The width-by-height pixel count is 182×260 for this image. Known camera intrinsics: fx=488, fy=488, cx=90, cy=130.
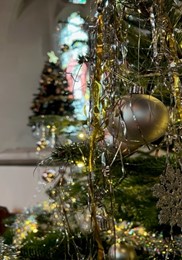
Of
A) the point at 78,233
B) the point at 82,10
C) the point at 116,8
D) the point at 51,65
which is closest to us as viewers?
the point at 116,8

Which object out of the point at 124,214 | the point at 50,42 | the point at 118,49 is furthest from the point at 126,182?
the point at 50,42

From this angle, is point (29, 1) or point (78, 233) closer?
point (78, 233)

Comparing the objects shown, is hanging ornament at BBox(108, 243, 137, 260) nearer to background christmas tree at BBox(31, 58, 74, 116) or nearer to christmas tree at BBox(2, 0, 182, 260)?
christmas tree at BBox(2, 0, 182, 260)

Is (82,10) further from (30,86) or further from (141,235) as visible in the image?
(141,235)

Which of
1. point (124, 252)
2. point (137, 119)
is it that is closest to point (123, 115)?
point (137, 119)

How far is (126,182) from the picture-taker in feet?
2.40

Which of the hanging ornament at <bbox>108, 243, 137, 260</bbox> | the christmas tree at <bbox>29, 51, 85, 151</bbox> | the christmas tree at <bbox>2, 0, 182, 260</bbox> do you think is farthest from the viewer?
the christmas tree at <bbox>29, 51, 85, 151</bbox>

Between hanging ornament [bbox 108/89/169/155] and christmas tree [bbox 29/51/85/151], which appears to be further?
christmas tree [bbox 29/51/85/151]

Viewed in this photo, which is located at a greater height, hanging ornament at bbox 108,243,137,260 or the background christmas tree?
the background christmas tree

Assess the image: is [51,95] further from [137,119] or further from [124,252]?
[137,119]

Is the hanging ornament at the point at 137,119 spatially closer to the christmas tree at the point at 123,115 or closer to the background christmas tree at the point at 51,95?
the christmas tree at the point at 123,115

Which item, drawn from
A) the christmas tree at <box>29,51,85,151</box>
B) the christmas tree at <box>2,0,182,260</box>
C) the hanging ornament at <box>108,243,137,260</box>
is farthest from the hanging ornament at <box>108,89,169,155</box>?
the christmas tree at <box>29,51,85,151</box>

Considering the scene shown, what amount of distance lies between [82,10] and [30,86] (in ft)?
1.51

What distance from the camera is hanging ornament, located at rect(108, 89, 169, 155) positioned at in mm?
485
